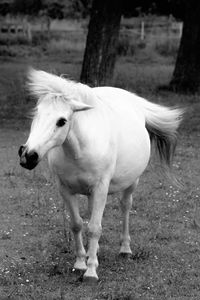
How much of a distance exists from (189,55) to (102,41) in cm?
432

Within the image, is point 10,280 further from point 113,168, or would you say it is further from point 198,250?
point 198,250

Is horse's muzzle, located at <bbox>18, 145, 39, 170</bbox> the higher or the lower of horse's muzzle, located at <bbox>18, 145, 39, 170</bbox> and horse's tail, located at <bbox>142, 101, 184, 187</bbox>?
the higher

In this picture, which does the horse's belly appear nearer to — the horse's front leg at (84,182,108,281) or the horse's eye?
the horse's front leg at (84,182,108,281)

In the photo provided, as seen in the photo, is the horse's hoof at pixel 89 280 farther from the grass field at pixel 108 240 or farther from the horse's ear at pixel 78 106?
the horse's ear at pixel 78 106

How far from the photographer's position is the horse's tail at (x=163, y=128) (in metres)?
7.21

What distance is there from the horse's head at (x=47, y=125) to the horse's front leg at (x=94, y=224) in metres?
0.67

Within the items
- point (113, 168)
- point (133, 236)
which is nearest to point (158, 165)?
point (133, 236)

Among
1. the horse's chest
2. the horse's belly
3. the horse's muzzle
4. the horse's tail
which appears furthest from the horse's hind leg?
the horse's muzzle

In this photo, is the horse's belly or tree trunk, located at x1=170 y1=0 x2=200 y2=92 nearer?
the horse's belly

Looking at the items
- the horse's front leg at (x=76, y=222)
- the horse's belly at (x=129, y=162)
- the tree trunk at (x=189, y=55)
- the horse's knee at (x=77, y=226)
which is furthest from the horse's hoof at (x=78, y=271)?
the tree trunk at (x=189, y=55)

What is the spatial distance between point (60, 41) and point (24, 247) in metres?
28.0

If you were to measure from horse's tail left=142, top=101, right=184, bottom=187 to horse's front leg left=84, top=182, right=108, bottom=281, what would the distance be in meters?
1.48

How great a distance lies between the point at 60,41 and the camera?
3425 centimetres

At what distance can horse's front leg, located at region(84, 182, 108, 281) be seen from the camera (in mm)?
5879
